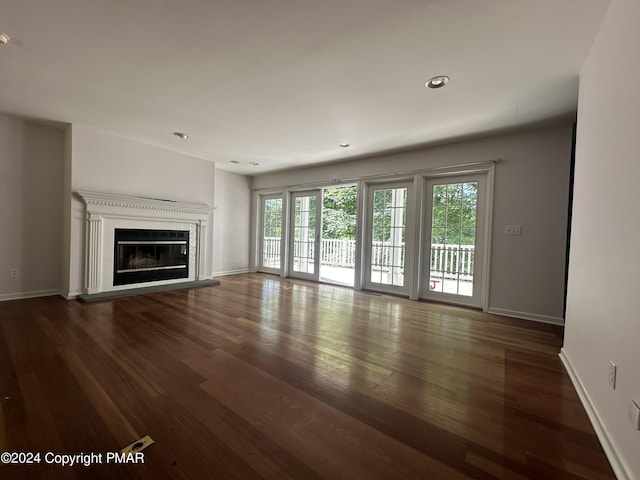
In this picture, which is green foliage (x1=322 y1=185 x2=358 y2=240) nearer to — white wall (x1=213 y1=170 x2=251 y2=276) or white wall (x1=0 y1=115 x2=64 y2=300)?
white wall (x1=213 y1=170 x2=251 y2=276)

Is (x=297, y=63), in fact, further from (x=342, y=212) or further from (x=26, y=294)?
(x=342, y=212)

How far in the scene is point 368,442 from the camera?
4.49ft

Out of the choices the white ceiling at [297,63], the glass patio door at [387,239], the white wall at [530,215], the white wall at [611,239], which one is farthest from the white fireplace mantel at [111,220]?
the white wall at [611,239]

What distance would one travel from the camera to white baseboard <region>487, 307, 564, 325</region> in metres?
3.38

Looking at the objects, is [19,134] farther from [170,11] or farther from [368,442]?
[368,442]

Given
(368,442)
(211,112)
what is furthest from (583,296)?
(211,112)

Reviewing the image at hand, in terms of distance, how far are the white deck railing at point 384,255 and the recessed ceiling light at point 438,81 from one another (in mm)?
2425

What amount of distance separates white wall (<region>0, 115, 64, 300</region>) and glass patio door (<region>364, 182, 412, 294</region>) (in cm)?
490

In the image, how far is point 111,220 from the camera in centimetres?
416

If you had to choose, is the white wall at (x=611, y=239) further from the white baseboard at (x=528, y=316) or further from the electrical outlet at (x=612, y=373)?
the white baseboard at (x=528, y=316)

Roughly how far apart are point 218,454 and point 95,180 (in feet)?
14.3

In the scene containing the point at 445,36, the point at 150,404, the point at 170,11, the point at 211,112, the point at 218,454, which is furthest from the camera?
the point at 211,112

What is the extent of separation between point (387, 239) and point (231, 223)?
11.9 feet

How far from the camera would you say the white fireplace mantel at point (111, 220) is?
12.9 feet
